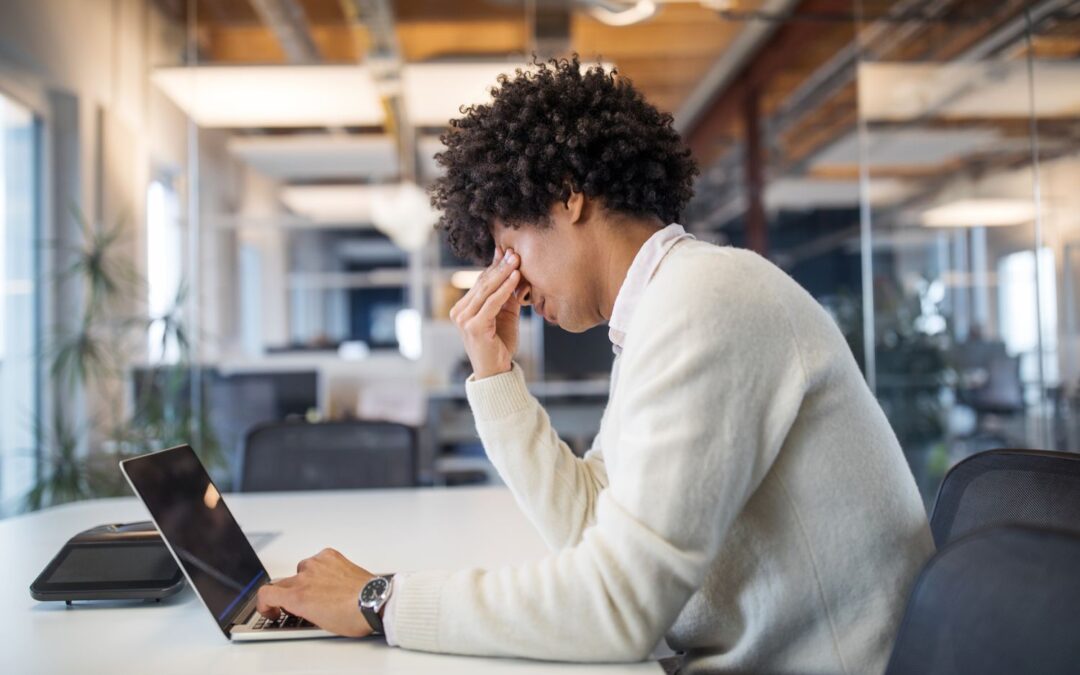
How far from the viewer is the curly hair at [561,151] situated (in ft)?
3.82

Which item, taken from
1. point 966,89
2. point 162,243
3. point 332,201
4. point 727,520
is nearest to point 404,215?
point 332,201

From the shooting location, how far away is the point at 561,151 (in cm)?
116

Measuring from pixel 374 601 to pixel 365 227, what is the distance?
17.1ft

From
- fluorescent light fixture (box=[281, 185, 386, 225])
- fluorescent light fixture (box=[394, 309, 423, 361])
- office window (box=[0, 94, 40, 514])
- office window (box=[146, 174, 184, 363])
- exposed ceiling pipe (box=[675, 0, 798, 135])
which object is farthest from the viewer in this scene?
exposed ceiling pipe (box=[675, 0, 798, 135])

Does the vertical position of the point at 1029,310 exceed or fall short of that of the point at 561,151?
it falls short

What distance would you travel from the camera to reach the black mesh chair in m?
2.34

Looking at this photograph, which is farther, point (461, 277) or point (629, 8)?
point (461, 277)

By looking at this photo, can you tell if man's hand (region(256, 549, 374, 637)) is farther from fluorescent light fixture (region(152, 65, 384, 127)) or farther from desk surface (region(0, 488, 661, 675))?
fluorescent light fixture (region(152, 65, 384, 127))

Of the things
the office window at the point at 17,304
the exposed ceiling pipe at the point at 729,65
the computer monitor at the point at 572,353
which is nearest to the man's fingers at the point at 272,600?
the office window at the point at 17,304

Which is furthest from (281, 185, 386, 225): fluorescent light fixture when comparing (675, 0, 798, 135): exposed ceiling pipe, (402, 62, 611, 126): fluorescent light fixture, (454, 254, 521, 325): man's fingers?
(454, 254, 521, 325): man's fingers

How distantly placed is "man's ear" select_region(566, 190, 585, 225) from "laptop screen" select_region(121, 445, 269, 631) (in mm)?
605

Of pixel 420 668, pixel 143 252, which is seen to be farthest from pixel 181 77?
pixel 420 668

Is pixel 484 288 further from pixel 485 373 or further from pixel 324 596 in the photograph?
pixel 324 596

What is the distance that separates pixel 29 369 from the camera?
14.2 ft
